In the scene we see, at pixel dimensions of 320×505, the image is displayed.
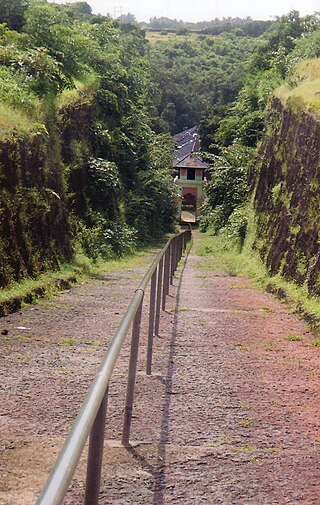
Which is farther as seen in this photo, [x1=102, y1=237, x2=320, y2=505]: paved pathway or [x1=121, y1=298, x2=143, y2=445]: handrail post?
[x1=121, y1=298, x2=143, y2=445]: handrail post

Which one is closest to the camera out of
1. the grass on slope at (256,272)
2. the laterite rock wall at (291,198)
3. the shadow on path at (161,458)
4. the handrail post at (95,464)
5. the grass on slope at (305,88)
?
the handrail post at (95,464)

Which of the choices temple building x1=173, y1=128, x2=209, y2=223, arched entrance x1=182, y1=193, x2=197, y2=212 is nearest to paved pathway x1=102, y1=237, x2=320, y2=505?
temple building x1=173, y1=128, x2=209, y2=223

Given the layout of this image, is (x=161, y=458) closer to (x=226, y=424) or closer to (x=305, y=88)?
Result: (x=226, y=424)

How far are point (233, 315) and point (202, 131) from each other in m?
44.9

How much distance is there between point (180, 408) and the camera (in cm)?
515

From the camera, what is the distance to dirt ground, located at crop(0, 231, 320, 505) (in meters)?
3.72

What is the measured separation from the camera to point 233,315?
9742mm

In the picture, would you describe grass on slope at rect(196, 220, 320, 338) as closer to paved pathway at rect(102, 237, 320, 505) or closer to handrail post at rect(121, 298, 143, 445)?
paved pathway at rect(102, 237, 320, 505)

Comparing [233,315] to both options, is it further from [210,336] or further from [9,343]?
[9,343]

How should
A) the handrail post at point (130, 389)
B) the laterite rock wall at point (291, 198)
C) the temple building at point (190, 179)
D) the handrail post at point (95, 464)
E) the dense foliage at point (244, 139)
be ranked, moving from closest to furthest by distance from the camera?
the handrail post at point (95, 464) < the handrail post at point (130, 389) < the laterite rock wall at point (291, 198) < the dense foliage at point (244, 139) < the temple building at point (190, 179)

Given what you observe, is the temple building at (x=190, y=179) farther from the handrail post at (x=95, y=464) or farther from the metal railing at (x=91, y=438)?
the handrail post at (x=95, y=464)

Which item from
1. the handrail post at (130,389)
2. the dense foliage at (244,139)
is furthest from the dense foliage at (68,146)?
the handrail post at (130,389)

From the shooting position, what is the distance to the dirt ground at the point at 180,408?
3.72 meters

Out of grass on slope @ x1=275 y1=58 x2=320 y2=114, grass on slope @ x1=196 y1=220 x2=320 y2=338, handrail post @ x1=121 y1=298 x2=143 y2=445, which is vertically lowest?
grass on slope @ x1=196 y1=220 x2=320 y2=338
